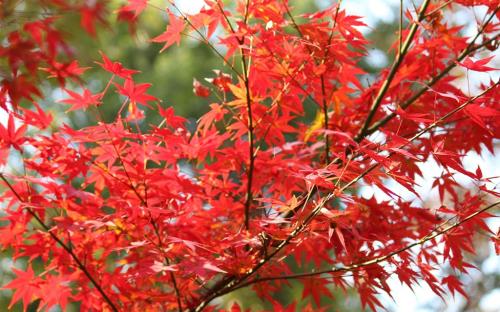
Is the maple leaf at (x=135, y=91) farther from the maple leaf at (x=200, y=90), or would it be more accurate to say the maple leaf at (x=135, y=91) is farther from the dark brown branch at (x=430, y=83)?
the dark brown branch at (x=430, y=83)

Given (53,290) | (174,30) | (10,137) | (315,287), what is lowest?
(315,287)

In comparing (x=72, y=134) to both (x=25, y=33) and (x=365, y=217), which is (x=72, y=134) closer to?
(x=25, y=33)

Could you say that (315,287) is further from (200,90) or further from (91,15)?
(91,15)

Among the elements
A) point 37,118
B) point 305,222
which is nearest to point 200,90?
point 37,118

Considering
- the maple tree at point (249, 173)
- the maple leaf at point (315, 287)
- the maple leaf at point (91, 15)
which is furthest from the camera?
the maple leaf at point (315, 287)

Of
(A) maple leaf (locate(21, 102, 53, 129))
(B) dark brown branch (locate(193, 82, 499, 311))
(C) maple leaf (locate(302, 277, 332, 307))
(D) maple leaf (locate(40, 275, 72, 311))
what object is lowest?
(C) maple leaf (locate(302, 277, 332, 307))

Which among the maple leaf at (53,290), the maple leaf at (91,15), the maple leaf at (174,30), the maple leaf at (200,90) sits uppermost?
the maple leaf at (174,30)

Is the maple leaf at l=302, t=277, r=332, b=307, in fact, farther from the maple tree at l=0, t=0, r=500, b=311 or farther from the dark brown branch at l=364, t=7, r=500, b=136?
the dark brown branch at l=364, t=7, r=500, b=136

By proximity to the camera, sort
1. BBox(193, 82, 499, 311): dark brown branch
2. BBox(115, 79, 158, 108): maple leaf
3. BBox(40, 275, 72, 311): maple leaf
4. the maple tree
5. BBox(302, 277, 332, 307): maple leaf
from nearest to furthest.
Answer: BBox(193, 82, 499, 311): dark brown branch < the maple tree < BBox(115, 79, 158, 108): maple leaf < BBox(40, 275, 72, 311): maple leaf < BBox(302, 277, 332, 307): maple leaf

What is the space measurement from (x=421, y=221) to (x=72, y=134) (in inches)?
39.7

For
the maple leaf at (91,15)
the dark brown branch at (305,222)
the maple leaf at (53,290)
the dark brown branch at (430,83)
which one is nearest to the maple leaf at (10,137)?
the maple leaf at (53,290)

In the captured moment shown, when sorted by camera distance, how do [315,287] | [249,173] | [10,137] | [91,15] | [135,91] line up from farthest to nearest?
[315,287], [249,173], [135,91], [10,137], [91,15]

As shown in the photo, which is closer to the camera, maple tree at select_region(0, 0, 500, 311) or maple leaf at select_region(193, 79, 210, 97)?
maple tree at select_region(0, 0, 500, 311)

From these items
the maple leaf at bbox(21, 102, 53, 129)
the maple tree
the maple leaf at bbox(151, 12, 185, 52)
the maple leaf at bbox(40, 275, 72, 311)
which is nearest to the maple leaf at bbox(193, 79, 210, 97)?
the maple tree
